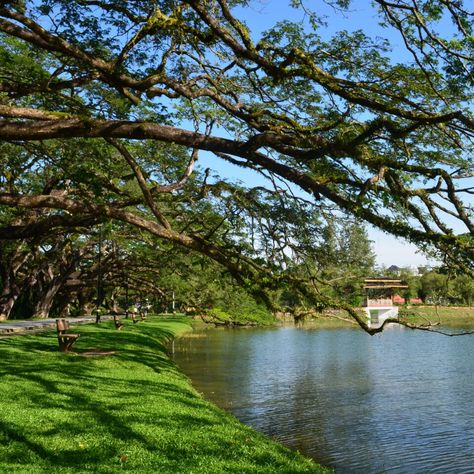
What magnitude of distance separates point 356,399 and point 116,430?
8923mm

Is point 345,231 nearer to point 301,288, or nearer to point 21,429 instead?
point 301,288

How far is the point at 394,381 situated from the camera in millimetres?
18703

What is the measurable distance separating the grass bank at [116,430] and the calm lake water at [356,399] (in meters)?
1.89

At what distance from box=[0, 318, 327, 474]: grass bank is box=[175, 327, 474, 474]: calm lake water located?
1892 millimetres

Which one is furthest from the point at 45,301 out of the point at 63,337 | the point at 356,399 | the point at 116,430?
the point at 116,430

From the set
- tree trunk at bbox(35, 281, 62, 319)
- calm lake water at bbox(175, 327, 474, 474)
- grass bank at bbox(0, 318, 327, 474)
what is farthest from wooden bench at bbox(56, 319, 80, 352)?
tree trunk at bbox(35, 281, 62, 319)

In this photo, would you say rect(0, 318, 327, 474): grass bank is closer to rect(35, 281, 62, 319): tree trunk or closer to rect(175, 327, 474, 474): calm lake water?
rect(175, 327, 474, 474): calm lake water

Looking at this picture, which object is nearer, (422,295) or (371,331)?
(371,331)

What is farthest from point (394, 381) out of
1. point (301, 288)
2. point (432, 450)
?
point (301, 288)

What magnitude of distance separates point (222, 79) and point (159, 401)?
6.08 meters

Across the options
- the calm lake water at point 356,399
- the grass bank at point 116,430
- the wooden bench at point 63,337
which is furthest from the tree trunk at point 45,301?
the grass bank at point 116,430

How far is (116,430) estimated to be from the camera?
813 centimetres

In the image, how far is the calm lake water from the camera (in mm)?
10516

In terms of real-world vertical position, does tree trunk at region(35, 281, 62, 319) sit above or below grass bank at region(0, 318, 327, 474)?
above
